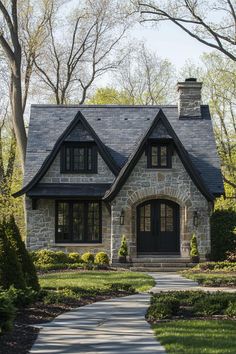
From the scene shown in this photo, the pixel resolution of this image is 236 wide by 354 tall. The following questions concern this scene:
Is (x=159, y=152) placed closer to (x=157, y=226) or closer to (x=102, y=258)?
(x=157, y=226)

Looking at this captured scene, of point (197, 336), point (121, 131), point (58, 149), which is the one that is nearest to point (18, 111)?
point (121, 131)

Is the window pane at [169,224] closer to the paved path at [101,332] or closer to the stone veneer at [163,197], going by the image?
the stone veneer at [163,197]

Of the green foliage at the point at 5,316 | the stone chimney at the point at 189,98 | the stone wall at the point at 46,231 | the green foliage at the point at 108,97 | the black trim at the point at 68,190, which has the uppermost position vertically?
the green foliage at the point at 108,97

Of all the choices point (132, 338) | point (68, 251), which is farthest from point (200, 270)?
point (132, 338)

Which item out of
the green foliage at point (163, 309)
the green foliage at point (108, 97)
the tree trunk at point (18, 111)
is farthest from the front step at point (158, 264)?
the green foliage at point (108, 97)

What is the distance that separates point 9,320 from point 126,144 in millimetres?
19882

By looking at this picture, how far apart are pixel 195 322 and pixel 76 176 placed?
1765 cm

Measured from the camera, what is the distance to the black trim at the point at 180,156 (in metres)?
25.6

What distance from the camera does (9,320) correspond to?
356 inches

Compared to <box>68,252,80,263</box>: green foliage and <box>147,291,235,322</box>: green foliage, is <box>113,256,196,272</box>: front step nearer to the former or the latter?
<box>68,252,80,263</box>: green foliage

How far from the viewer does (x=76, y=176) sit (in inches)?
1083

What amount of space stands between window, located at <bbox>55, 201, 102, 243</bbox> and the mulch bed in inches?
488

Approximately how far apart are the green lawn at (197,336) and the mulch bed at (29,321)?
1889 mm

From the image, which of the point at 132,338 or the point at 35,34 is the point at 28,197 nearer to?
the point at 35,34
